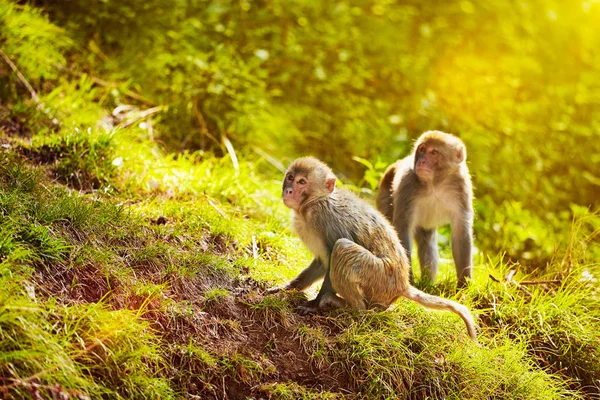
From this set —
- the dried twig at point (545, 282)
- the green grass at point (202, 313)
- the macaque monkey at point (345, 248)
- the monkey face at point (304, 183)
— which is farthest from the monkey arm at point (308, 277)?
the dried twig at point (545, 282)

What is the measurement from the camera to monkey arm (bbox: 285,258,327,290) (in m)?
4.99

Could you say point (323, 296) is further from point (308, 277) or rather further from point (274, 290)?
point (274, 290)

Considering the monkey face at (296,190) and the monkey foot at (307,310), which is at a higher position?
the monkey face at (296,190)

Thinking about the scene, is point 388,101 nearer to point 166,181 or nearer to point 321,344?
point 166,181

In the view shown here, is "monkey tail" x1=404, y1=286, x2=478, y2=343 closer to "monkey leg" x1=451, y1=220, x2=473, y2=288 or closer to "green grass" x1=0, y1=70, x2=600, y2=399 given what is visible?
"green grass" x1=0, y1=70, x2=600, y2=399

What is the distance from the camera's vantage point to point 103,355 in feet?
12.1

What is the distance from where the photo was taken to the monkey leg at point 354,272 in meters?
4.56

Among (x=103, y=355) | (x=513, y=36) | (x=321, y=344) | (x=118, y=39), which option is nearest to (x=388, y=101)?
(x=513, y=36)

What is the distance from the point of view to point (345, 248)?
4.57 metres

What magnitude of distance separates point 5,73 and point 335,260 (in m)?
4.48

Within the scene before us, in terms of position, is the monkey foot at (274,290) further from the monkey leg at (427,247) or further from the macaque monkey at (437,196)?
the monkey leg at (427,247)

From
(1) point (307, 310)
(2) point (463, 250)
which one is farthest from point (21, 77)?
(2) point (463, 250)

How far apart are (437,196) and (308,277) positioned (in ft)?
5.37

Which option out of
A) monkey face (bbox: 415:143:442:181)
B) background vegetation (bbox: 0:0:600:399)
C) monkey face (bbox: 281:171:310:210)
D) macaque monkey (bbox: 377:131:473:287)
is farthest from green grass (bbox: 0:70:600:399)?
monkey face (bbox: 415:143:442:181)
